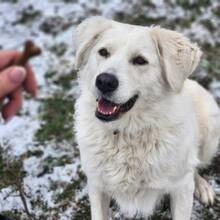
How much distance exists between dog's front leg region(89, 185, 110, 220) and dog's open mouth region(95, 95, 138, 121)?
71 centimetres

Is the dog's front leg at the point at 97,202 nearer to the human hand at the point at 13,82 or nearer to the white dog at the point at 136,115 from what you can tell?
the white dog at the point at 136,115

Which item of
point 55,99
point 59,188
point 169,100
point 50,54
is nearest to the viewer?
point 169,100

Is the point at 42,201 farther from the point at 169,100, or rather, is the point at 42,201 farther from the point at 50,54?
the point at 50,54

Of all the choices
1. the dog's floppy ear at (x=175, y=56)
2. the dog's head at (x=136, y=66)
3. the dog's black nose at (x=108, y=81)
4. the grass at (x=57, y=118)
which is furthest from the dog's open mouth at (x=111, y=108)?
the grass at (x=57, y=118)

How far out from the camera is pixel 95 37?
358 centimetres

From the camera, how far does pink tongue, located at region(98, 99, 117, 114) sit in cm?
329

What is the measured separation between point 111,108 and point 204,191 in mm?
1448

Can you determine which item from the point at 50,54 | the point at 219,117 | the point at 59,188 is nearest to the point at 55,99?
the point at 50,54

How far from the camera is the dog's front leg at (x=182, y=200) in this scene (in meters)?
3.63

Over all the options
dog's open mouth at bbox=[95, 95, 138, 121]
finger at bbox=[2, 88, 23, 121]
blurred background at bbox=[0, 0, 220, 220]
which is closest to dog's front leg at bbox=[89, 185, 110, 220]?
blurred background at bbox=[0, 0, 220, 220]

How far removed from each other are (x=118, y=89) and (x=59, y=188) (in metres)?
1.63

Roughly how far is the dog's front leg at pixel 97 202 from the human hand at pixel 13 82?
2.01 meters

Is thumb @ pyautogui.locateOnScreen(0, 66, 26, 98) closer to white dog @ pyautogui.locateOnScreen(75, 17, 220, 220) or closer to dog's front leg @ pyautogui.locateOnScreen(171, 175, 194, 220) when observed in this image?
white dog @ pyautogui.locateOnScreen(75, 17, 220, 220)

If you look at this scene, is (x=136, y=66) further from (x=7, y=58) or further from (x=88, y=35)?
(x=7, y=58)
